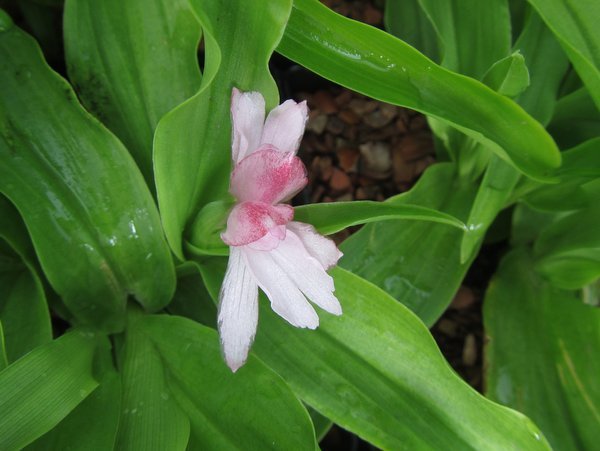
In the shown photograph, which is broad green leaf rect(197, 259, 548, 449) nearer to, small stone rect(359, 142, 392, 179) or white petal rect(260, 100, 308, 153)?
white petal rect(260, 100, 308, 153)

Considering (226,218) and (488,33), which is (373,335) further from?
(488,33)

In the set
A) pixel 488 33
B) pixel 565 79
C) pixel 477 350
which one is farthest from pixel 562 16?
pixel 477 350

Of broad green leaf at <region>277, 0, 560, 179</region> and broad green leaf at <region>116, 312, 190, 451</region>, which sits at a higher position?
broad green leaf at <region>277, 0, 560, 179</region>

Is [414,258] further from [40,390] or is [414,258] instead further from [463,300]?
[40,390]

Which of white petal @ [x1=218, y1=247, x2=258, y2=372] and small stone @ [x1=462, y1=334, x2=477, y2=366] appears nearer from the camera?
white petal @ [x1=218, y1=247, x2=258, y2=372]

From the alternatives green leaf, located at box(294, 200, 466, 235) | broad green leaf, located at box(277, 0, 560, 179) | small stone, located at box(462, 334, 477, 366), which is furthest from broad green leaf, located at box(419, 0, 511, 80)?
small stone, located at box(462, 334, 477, 366)

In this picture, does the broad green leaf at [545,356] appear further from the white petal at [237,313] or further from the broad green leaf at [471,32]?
the white petal at [237,313]

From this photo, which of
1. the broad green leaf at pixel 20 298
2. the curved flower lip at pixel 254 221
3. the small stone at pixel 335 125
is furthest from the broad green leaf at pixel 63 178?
the small stone at pixel 335 125

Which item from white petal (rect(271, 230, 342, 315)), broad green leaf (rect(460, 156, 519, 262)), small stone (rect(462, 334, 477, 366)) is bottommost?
small stone (rect(462, 334, 477, 366))

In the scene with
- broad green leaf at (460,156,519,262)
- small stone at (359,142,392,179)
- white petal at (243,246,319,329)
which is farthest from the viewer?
small stone at (359,142,392,179)
